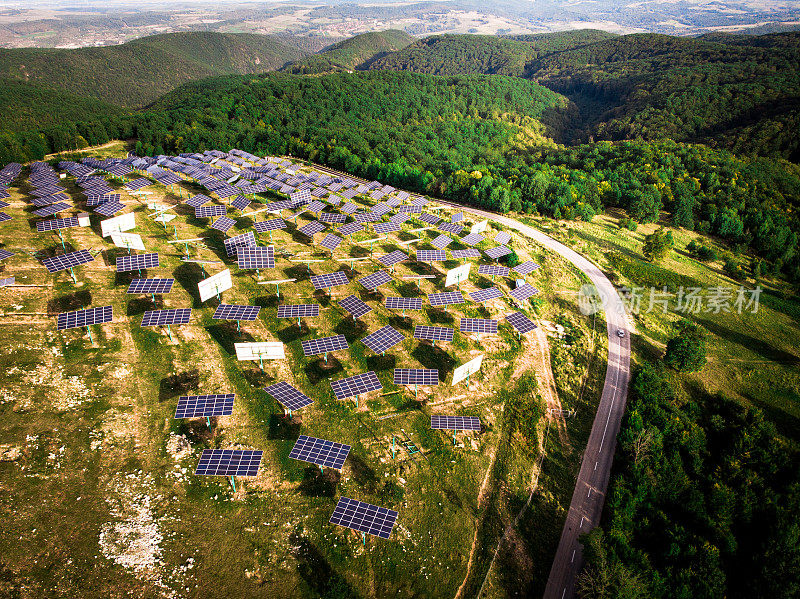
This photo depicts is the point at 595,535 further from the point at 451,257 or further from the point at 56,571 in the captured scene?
the point at 451,257

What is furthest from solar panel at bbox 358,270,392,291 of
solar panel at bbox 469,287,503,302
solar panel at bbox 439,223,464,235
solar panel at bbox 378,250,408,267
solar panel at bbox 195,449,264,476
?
solar panel at bbox 195,449,264,476

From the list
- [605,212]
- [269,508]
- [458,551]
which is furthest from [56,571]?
[605,212]

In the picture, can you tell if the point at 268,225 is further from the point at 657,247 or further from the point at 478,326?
the point at 657,247

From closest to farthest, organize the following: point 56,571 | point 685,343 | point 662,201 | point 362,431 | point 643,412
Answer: point 56,571
point 362,431
point 643,412
point 685,343
point 662,201

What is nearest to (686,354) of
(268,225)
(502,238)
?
(502,238)

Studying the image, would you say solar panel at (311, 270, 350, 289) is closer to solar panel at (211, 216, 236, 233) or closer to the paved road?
solar panel at (211, 216, 236, 233)

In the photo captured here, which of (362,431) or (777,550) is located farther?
(362,431)

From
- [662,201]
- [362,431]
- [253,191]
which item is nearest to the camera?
[362,431]
